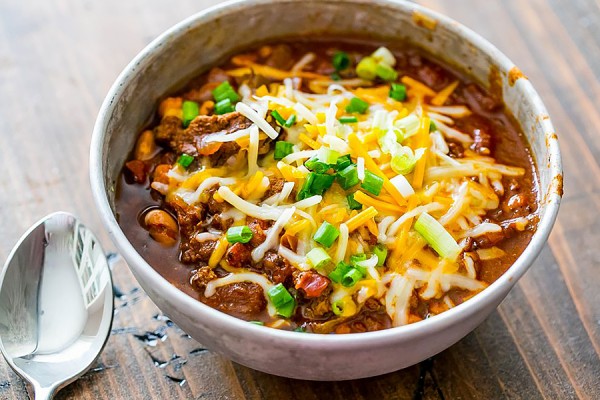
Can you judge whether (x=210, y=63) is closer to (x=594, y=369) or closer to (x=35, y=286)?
(x=35, y=286)

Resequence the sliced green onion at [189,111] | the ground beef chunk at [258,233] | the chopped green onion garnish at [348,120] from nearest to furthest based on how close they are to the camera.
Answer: the ground beef chunk at [258,233]
the chopped green onion garnish at [348,120]
the sliced green onion at [189,111]

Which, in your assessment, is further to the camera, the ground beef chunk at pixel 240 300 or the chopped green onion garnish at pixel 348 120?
the chopped green onion garnish at pixel 348 120

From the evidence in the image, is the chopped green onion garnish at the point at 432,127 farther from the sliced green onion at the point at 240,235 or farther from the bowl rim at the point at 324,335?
the sliced green onion at the point at 240,235

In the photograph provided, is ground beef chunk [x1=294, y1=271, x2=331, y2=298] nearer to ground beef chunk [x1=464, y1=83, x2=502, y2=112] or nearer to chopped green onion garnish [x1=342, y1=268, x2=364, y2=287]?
chopped green onion garnish [x1=342, y1=268, x2=364, y2=287]

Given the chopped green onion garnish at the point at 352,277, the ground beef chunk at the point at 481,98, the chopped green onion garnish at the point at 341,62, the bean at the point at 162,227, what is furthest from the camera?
the chopped green onion garnish at the point at 341,62

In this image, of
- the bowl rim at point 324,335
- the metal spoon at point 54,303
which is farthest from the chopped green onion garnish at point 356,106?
the metal spoon at point 54,303

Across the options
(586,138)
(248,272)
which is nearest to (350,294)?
(248,272)
